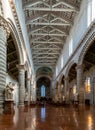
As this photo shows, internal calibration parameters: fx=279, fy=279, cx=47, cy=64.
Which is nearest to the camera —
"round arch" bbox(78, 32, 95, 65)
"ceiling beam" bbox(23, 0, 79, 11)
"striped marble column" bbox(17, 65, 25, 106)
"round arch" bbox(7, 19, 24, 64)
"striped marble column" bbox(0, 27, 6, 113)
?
"striped marble column" bbox(0, 27, 6, 113)

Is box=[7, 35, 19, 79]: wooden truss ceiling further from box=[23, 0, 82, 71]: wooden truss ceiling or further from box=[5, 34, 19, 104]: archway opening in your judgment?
box=[23, 0, 82, 71]: wooden truss ceiling

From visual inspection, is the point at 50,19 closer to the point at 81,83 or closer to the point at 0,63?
the point at 81,83

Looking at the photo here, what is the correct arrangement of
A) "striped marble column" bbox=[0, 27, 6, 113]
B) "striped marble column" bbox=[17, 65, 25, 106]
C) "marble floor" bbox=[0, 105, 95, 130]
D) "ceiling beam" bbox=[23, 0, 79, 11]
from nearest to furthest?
"marble floor" bbox=[0, 105, 95, 130] → "striped marble column" bbox=[0, 27, 6, 113] → "ceiling beam" bbox=[23, 0, 79, 11] → "striped marble column" bbox=[17, 65, 25, 106]

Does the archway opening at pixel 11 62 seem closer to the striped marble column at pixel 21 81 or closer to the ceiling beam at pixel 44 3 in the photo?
the striped marble column at pixel 21 81

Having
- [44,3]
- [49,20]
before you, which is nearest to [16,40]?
[44,3]

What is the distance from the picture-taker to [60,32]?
40594 mm

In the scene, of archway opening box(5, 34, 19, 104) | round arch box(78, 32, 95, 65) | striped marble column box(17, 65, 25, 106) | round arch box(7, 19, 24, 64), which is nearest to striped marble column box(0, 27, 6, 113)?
archway opening box(5, 34, 19, 104)

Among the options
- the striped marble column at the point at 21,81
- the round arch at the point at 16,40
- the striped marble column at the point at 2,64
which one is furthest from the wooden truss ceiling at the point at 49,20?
the striped marble column at the point at 2,64

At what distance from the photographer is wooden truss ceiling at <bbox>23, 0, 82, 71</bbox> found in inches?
1178

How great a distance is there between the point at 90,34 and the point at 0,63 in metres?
12.6

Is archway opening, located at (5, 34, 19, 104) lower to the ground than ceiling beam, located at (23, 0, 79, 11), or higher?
lower

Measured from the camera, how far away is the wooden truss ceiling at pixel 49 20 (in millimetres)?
29913

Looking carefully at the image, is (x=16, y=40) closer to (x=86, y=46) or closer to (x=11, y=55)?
(x=11, y=55)

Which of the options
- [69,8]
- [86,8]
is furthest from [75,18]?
[86,8]
